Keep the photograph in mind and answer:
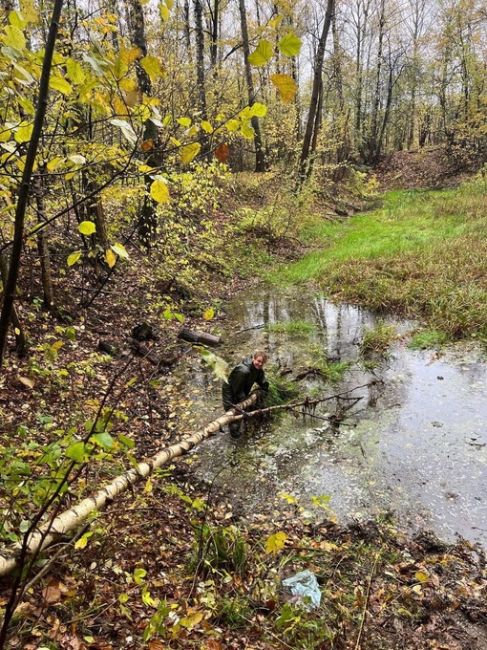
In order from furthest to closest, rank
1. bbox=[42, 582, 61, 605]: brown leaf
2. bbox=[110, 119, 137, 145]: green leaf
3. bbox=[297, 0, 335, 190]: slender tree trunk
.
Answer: bbox=[297, 0, 335, 190]: slender tree trunk
bbox=[42, 582, 61, 605]: brown leaf
bbox=[110, 119, 137, 145]: green leaf

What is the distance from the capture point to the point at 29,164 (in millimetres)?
1003

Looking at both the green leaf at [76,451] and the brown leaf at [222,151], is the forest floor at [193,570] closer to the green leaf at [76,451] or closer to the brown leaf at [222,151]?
the green leaf at [76,451]

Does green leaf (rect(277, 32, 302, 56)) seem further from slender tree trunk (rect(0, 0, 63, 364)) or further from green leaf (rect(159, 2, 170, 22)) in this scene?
slender tree trunk (rect(0, 0, 63, 364))

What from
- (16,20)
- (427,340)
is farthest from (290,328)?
(16,20)

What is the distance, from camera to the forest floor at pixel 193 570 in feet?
8.80

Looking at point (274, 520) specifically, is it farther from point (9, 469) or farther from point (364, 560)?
point (9, 469)

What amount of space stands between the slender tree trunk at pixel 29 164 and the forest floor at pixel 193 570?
69 centimetres

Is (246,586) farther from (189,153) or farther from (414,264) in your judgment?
(414,264)

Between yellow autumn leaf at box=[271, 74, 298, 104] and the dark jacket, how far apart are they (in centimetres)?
478

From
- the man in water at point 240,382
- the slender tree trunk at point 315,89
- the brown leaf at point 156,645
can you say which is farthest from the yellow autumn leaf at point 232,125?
the slender tree trunk at point 315,89

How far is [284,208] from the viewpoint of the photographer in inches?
604

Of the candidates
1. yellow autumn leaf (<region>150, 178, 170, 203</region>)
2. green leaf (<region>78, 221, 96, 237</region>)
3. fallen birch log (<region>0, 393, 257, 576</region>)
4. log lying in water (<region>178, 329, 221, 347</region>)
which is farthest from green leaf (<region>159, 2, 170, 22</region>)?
log lying in water (<region>178, 329, 221, 347</region>)

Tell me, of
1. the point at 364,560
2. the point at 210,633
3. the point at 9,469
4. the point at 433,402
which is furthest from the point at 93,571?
the point at 433,402

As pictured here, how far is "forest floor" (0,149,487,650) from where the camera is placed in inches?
106
